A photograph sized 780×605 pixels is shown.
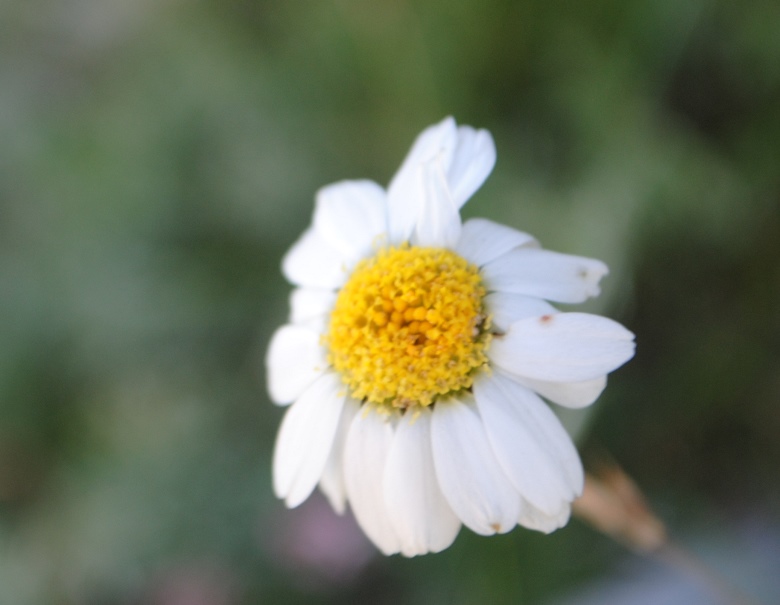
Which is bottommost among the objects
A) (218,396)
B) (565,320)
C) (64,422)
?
(64,422)

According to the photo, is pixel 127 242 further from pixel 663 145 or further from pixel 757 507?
pixel 757 507

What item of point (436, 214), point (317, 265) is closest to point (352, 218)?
point (317, 265)

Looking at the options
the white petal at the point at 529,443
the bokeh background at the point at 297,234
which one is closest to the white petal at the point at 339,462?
the white petal at the point at 529,443

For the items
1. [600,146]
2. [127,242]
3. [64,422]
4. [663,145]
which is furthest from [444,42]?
[64,422]

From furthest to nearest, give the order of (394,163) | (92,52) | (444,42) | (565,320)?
(92,52) → (394,163) → (444,42) → (565,320)

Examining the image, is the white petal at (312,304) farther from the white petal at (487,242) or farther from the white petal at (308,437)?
the white petal at (487,242)

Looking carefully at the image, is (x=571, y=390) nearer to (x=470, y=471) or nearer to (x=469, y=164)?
(x=470, y=471)

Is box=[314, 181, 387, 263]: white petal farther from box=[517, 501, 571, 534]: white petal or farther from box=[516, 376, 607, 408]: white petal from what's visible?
box=[517, 501, 571, 534]: white petal
